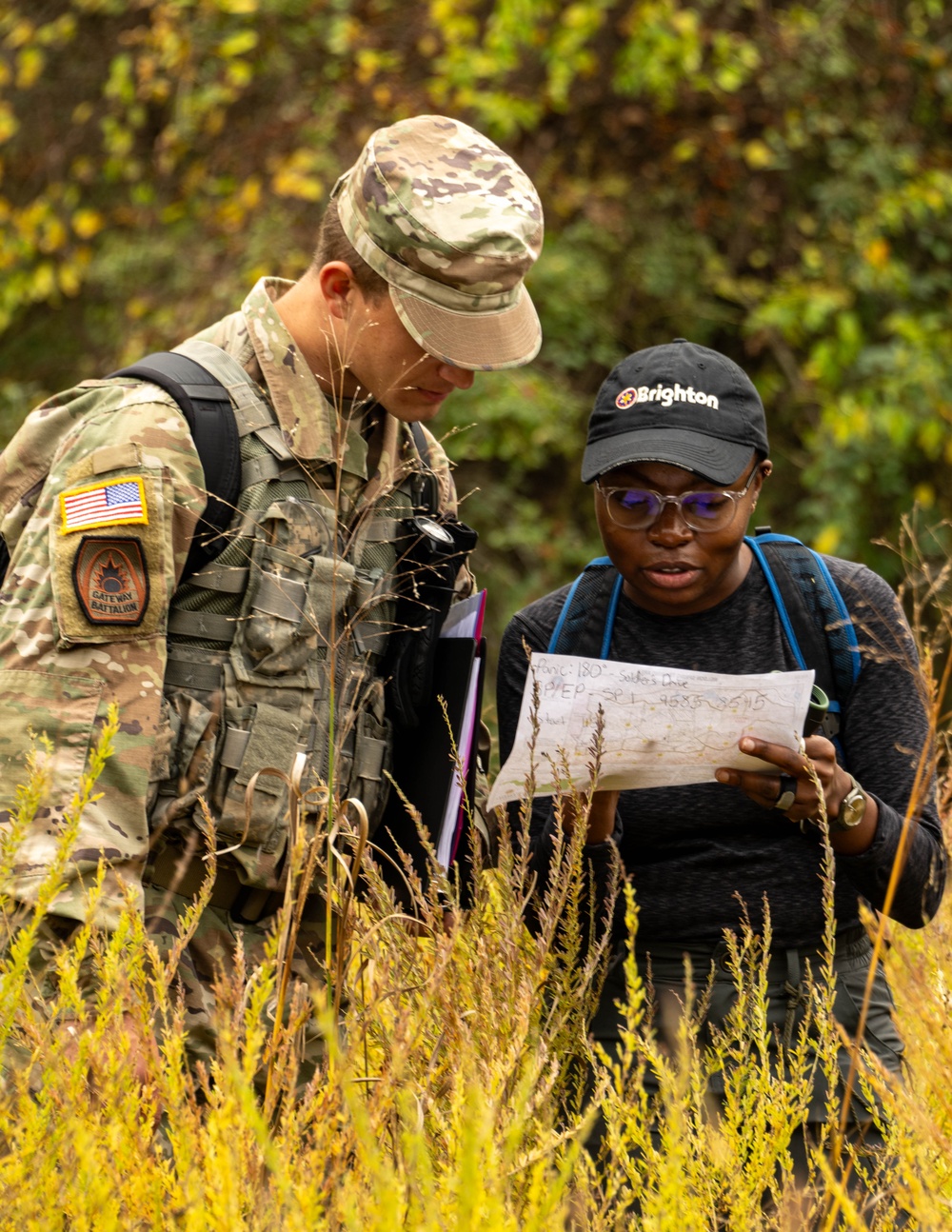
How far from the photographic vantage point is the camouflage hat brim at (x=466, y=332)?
2086 millimetres

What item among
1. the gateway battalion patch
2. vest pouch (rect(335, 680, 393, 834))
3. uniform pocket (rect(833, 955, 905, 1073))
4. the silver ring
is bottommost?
uniform pocket (rect(833, 955, 905, 1073))

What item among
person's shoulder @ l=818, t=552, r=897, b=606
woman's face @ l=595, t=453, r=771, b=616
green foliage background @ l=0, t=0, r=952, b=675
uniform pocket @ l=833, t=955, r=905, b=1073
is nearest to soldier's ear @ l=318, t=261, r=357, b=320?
woman's face @ l=595, t=453, r=771, b=616

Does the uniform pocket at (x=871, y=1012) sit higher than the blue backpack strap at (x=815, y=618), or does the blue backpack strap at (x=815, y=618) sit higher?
the blue backpack strap at (x=815, y=618)

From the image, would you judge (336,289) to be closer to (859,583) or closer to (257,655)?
(257,655)

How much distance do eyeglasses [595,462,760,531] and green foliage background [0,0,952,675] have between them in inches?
151

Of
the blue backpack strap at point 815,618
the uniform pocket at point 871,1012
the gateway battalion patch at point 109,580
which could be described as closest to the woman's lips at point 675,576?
the blue backpack strap at point 815,618

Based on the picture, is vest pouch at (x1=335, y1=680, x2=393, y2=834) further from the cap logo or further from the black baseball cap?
the cap logo

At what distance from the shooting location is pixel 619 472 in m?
2.10

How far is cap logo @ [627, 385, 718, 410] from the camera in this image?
2.11 metres

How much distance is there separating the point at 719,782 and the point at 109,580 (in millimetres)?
888

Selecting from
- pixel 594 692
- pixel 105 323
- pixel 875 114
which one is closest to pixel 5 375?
pixel 105 323

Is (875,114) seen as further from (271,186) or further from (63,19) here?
(63,19)

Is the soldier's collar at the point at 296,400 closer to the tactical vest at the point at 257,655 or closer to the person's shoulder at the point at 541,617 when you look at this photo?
the tactical vest at the point at 257,655

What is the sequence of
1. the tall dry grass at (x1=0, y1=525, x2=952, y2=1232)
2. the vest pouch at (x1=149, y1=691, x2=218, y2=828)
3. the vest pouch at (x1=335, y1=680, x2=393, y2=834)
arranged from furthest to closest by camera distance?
the vest pouch at (x1=335, y1=680, x2=393, y2=834) → the vest pouch at (x1=149, y1=691, x2=218, y2=828) → the tall dry grass at (x1=0, y1=525, x2=952, y2=1232)
